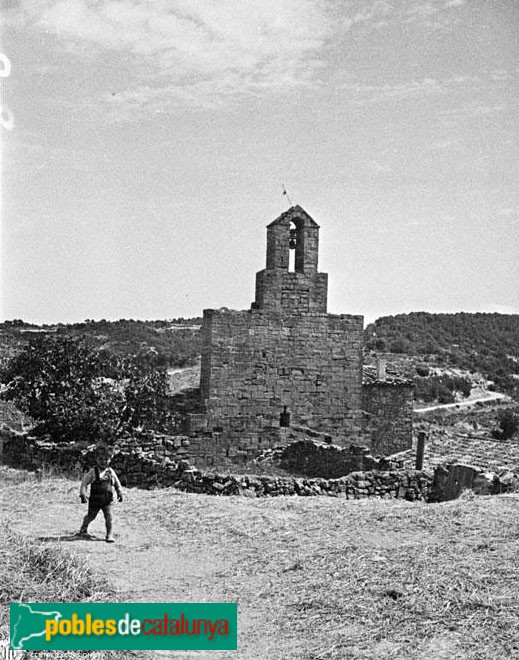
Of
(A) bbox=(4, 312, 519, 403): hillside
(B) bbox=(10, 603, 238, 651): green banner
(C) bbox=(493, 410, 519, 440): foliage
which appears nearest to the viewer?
(B) bbox=(10, 603, 238, 651): green banner

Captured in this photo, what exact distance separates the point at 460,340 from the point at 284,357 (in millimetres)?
49990

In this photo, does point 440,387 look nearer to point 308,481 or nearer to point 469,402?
point 469,402

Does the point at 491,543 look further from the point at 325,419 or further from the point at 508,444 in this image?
the point at 508,444

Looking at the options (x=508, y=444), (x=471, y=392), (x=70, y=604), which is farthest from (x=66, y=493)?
(x=471, y=392)

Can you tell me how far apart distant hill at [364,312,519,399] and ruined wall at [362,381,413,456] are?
31001mm

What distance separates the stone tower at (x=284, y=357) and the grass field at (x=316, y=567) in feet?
18.2

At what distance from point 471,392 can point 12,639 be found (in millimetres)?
46757

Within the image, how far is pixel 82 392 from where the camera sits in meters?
17.6

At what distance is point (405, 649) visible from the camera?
20.4 ft

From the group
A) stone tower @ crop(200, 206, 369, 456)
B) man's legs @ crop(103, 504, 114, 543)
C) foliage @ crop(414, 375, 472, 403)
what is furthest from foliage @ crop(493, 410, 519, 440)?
man's legs @ crop(103, 504, 114, 543)

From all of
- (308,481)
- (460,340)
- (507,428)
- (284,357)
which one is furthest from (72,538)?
(460,340)

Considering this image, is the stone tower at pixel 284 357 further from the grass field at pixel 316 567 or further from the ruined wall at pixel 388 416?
the grass field at pixel 316 567

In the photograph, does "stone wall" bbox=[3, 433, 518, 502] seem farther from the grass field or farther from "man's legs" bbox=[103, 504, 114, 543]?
"man's legs" bbox=[103, 504, 114, 543]

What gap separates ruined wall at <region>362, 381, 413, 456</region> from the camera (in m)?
20.7
